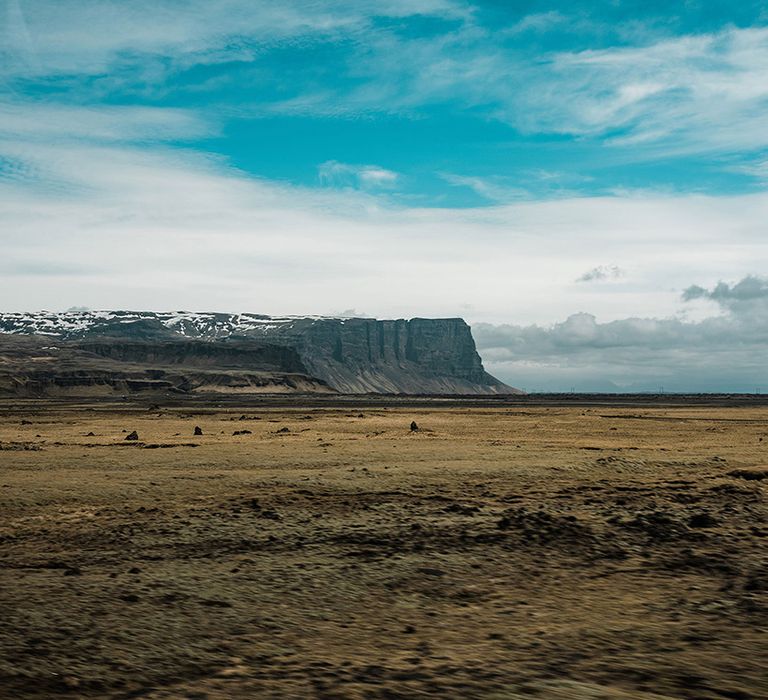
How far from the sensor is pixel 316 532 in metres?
15.1

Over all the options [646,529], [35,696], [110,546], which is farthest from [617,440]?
[35,696]

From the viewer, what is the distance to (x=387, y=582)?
11656 mm

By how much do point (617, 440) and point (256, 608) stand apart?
32118 millimetres

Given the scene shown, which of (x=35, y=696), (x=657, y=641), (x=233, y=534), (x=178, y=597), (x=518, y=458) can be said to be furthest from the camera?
(x=518, y=458)

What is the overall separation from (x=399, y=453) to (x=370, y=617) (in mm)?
18895

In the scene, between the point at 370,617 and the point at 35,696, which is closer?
the point at 35,696

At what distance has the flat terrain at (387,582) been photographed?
7.67 m

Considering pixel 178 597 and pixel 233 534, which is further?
pixel 233 534

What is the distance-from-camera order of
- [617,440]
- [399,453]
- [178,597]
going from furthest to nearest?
[617,440]
[399,453]
[178,597]

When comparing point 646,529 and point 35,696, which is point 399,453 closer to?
point 646,529

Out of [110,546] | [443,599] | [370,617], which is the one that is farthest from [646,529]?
[110,546]

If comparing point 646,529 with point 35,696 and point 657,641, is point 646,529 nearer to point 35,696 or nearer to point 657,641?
point 657,641

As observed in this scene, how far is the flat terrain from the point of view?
7668 millimetres

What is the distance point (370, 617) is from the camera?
991 centimetres
